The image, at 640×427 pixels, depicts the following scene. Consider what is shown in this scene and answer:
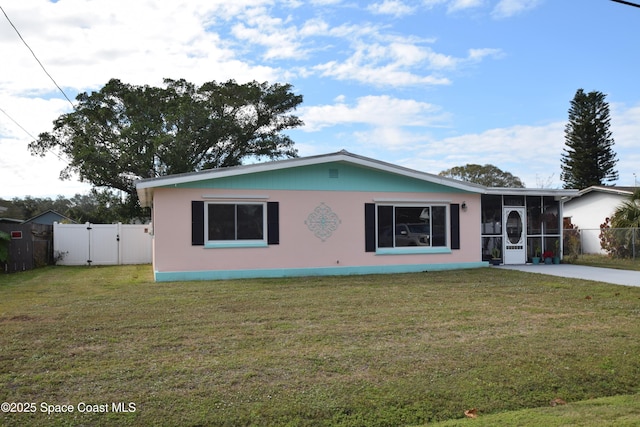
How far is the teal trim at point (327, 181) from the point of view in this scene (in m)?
13.2

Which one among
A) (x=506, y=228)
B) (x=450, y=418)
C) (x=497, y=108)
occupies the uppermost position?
(x=497, y=108)

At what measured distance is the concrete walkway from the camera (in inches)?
480

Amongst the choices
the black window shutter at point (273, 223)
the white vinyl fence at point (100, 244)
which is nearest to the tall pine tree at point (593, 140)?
the black window shutter at point (273, 223)

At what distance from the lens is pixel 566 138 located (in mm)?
33094

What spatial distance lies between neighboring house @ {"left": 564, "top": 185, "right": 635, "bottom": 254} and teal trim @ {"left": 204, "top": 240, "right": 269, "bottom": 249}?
1565 centimetres

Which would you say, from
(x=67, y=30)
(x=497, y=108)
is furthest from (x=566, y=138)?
(x=67, y=30)

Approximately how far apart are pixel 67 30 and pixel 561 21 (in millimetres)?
11329

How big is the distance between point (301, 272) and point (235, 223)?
2180 mm

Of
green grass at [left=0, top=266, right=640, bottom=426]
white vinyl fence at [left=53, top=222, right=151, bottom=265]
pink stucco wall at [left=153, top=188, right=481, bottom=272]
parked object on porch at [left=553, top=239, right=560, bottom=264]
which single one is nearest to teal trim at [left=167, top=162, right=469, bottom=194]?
pink stucco wall at [left=153, top=188, right=481, bottom=272]

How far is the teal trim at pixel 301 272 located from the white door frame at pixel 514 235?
153 centimetres

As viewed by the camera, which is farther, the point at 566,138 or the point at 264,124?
the point at 566,138

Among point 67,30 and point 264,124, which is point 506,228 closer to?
point 67,30

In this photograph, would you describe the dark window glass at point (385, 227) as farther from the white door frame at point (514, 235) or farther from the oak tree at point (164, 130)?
the oak tree at point (164, 130)

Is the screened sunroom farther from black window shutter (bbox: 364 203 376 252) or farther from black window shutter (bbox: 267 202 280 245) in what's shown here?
black window shutter (bbox: 267 202 280 245)
